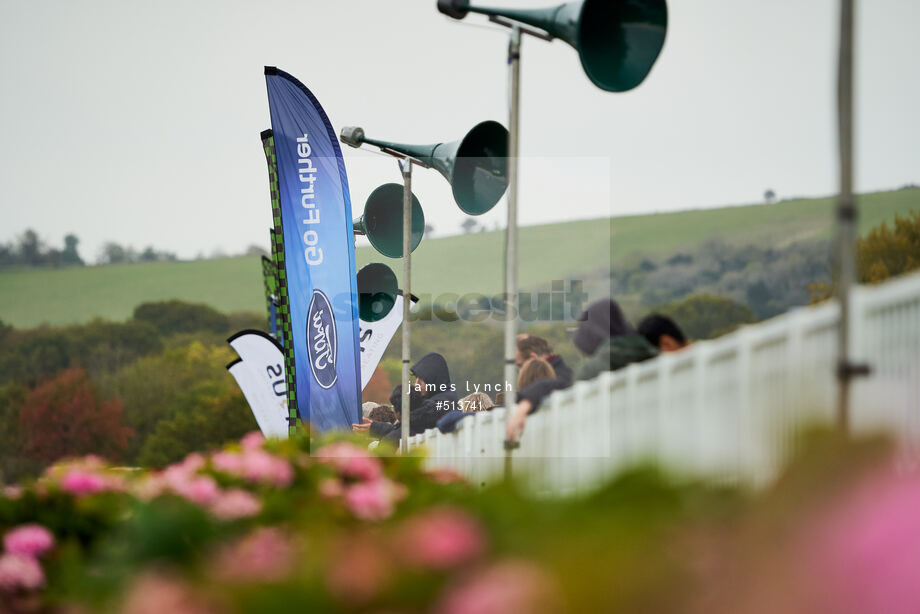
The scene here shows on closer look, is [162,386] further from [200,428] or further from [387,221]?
[387,221]

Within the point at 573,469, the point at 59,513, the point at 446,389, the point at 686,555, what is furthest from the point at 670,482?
the point at 446,389

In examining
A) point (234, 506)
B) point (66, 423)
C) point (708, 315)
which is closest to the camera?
point (234, 506)

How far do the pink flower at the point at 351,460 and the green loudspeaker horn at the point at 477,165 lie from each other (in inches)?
120

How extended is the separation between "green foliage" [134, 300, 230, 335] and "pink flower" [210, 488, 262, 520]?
55932mm

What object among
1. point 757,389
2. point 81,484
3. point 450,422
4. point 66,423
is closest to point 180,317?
point 66,423

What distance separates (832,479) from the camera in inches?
46.8

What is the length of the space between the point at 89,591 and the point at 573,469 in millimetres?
3229

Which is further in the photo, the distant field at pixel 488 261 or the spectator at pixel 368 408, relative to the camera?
the distant field at pixel 488 261

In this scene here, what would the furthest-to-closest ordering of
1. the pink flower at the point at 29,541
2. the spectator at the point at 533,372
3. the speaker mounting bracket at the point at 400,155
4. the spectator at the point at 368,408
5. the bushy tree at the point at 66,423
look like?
the bushy tree at the point at 66,423, the spectator at the point at 368,408, the speaker mounting bracket at the point at 400,155, the spectator at the point at 533,372, the pink flower at the point at 29,541

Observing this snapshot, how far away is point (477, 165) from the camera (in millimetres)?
6734

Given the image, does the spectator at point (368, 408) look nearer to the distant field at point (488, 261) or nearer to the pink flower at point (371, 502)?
the pink flower at point (371, 502)

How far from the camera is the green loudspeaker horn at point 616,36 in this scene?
4812mm

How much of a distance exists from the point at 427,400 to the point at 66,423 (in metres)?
40.5

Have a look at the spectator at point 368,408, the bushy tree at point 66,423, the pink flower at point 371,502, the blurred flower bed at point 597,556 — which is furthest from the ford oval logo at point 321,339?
the bushy tree at point 66,423
